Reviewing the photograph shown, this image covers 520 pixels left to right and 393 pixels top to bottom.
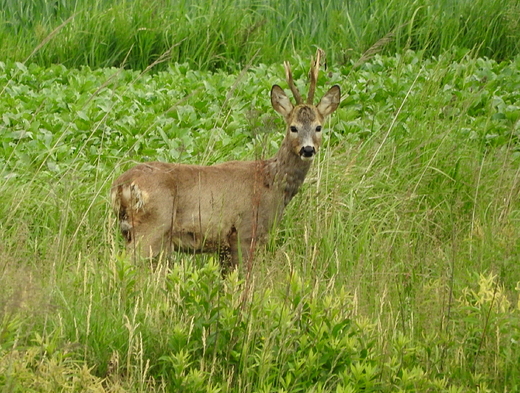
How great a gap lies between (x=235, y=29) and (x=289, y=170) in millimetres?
4599

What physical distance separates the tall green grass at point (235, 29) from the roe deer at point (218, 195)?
4076mm

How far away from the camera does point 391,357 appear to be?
454 cm

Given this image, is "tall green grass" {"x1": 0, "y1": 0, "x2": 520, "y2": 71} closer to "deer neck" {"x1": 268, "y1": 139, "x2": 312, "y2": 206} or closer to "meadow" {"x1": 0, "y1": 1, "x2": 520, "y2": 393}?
"meadow" {"x1": 0, "y1": 1, "x2": 520, "y2": 393}

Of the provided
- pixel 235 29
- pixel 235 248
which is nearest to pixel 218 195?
pixel 235 248

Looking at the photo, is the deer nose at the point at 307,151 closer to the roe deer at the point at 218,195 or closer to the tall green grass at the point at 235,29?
the roe deer at the point at 218,195

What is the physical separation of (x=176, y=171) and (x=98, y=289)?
1666mm

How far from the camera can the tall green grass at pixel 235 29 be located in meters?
11.0

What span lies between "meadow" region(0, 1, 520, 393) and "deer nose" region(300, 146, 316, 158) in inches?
10.7

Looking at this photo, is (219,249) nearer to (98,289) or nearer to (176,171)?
(176,171)

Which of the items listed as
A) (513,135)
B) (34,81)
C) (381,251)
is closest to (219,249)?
(381,251)

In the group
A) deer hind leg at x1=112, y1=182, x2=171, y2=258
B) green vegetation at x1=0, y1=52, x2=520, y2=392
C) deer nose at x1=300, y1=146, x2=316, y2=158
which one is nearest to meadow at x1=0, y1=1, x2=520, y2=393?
green vegetation at x1=0, y1=52, x2=520, y2=392

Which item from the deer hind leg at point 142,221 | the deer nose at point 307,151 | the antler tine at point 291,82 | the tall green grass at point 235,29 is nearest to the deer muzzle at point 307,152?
the deer nose at point 307,151

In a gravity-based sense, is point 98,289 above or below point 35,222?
above

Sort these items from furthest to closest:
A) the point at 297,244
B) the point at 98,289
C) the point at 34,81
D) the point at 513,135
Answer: the point at 34,81
the point at 513,135
the point at 297,244
the point at 98,289
